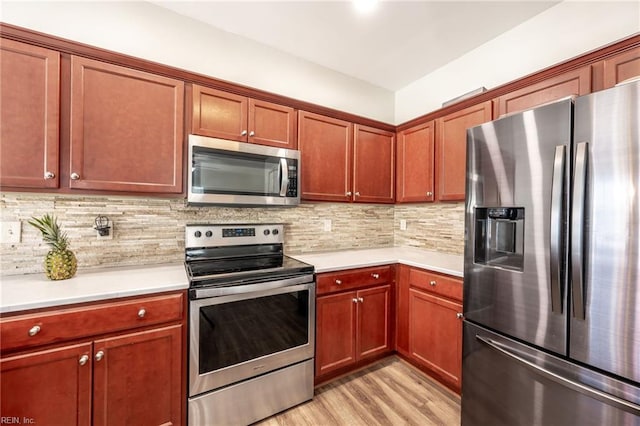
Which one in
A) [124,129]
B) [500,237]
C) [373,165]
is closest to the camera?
[500,237]

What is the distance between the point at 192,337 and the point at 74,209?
1.11m

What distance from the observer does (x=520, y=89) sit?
1758 millimetres

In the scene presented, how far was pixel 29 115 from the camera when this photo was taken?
52.1 inches

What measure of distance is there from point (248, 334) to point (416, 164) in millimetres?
2015

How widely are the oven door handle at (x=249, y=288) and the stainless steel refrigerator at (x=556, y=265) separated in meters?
1.01

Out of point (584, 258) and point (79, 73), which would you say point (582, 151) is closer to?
point (584, 258)

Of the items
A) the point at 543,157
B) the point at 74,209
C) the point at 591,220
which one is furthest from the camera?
the point at 74,209

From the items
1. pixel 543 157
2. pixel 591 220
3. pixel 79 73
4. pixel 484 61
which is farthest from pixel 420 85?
pixel 79 73

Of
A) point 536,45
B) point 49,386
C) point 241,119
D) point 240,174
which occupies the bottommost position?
point 49,386

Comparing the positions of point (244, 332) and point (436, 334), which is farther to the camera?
point (436, 334)

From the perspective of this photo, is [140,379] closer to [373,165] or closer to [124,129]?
[124,129]

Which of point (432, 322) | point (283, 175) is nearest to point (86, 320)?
point (283, 175)

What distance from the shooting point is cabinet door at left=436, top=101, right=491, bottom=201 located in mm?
2018

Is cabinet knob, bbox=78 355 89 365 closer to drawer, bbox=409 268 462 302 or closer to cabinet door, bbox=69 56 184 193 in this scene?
cabinet door, bbox=69 56 184 193
